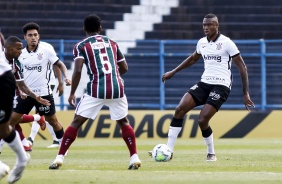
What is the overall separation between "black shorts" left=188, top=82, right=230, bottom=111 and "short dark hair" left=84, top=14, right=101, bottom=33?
2781mm

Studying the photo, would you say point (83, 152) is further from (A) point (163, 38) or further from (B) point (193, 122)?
(A) point (163, 38)

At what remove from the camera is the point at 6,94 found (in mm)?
9789

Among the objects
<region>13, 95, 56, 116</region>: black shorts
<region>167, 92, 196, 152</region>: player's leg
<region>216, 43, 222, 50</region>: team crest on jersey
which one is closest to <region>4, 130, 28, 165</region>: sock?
<region>167, 92, 196, 152</region>: player's leg

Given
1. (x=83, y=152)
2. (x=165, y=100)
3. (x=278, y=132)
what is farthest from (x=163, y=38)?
(x=83, y=152)

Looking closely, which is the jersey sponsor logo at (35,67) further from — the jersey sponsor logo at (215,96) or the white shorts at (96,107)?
the white shorts at (96,107)

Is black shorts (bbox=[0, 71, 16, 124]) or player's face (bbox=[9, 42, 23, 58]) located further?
player's face (bbox=[9, 42, 23, 58])

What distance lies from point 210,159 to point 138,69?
1056 cm

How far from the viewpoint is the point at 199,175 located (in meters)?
10.9

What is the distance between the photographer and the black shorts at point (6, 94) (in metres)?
9.78

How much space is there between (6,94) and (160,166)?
138 inches

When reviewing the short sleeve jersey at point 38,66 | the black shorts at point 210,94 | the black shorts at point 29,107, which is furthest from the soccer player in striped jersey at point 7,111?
the short sleeve jersey at point 38,66

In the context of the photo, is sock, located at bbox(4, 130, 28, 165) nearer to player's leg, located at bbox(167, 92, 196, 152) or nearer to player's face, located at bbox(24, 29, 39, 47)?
player's leg, located at bbox(167, 92, 196, 152)

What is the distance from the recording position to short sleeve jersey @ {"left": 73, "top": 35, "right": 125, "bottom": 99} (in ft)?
38.5

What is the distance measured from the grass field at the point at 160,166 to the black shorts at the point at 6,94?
0.79 metres
